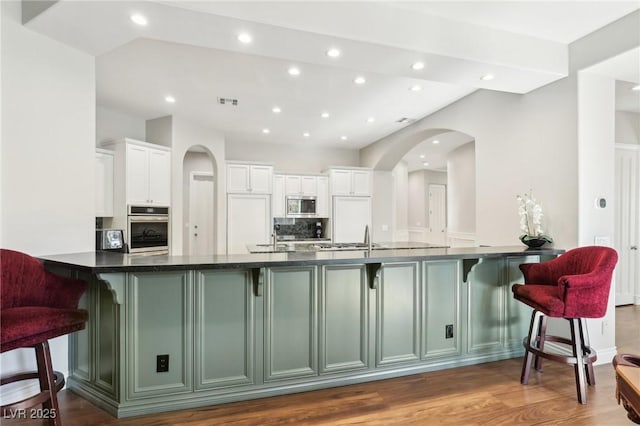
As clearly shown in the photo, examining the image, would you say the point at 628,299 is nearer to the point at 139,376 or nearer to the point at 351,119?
the point at 351,119

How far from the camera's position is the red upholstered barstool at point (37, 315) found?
1829 millimetres

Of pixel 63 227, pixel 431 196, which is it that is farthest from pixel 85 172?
pixel 431 196

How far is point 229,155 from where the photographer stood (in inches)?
283

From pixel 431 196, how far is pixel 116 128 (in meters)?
8.60

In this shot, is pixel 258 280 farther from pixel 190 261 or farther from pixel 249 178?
pixel 249 178

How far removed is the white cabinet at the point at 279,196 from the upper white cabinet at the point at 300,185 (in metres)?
0.10

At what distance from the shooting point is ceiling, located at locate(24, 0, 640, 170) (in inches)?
93.0

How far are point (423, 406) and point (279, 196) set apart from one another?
17.1 ft

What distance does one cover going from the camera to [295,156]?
775 cm

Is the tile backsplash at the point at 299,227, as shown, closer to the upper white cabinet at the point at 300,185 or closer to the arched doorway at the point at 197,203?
the upper white cabinet at the point at 300,185

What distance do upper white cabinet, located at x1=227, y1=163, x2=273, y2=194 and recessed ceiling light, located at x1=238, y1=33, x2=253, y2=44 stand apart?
4114mm

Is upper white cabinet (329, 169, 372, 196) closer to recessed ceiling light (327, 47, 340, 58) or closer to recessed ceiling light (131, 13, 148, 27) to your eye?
recessed ceiling light (327, 47, 340, 58)

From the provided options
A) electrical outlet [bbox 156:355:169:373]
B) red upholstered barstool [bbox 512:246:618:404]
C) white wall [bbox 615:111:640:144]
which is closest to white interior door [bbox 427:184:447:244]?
white wall [bbox 615:111:640:144]

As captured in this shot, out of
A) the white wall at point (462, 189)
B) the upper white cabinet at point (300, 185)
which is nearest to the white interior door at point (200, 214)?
the upper white cabinet at point (300, 185)
